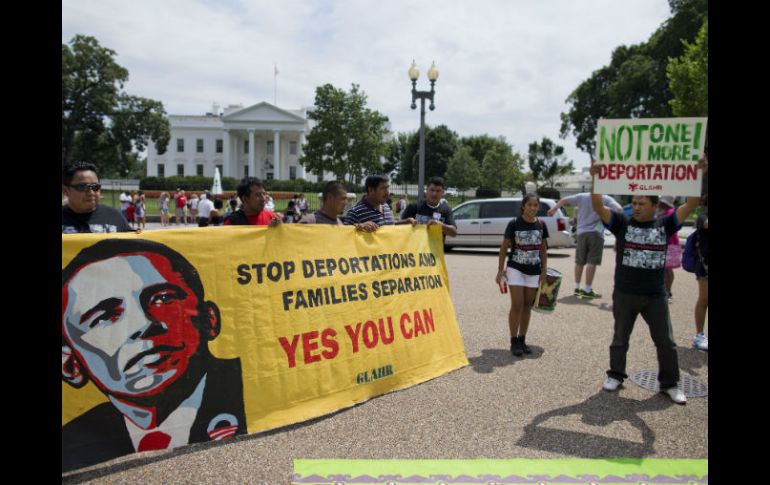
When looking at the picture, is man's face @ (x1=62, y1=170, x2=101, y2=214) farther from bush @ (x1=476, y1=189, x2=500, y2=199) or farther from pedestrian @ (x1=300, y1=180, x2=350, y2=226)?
bush @ (x1=476, y1=189, x2=500, y2=199)

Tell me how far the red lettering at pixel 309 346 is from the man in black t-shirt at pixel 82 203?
1594mm

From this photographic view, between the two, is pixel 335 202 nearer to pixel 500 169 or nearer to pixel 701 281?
pixel 701 281

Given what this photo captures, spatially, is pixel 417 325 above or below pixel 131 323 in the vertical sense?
below

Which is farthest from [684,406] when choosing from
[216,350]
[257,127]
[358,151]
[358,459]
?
[257,127]

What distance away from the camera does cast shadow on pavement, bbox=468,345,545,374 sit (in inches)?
201

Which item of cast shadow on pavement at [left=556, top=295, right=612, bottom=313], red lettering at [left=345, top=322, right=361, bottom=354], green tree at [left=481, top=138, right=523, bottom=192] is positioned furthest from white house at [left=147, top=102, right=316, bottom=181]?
red lettering at [left=345, top=322, right=361, bottom=354]

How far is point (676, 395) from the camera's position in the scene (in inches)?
167

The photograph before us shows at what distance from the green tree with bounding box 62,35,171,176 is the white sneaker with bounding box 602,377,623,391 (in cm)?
6442

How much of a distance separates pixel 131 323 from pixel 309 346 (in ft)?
4.26

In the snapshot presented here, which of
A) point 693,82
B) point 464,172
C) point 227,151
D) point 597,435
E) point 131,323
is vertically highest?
point 227,151

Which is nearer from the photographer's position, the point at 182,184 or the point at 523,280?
the point at 523,280

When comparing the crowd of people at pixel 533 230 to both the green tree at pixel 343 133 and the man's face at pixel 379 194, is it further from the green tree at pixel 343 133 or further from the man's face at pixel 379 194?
the green tree at pixel 343 133

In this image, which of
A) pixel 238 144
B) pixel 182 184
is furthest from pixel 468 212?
pixel 238 144

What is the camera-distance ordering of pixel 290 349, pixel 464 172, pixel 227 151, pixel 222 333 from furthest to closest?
pixel 227 151 → pixel 464 172 → pixel 290 349 → pixel 222 333
